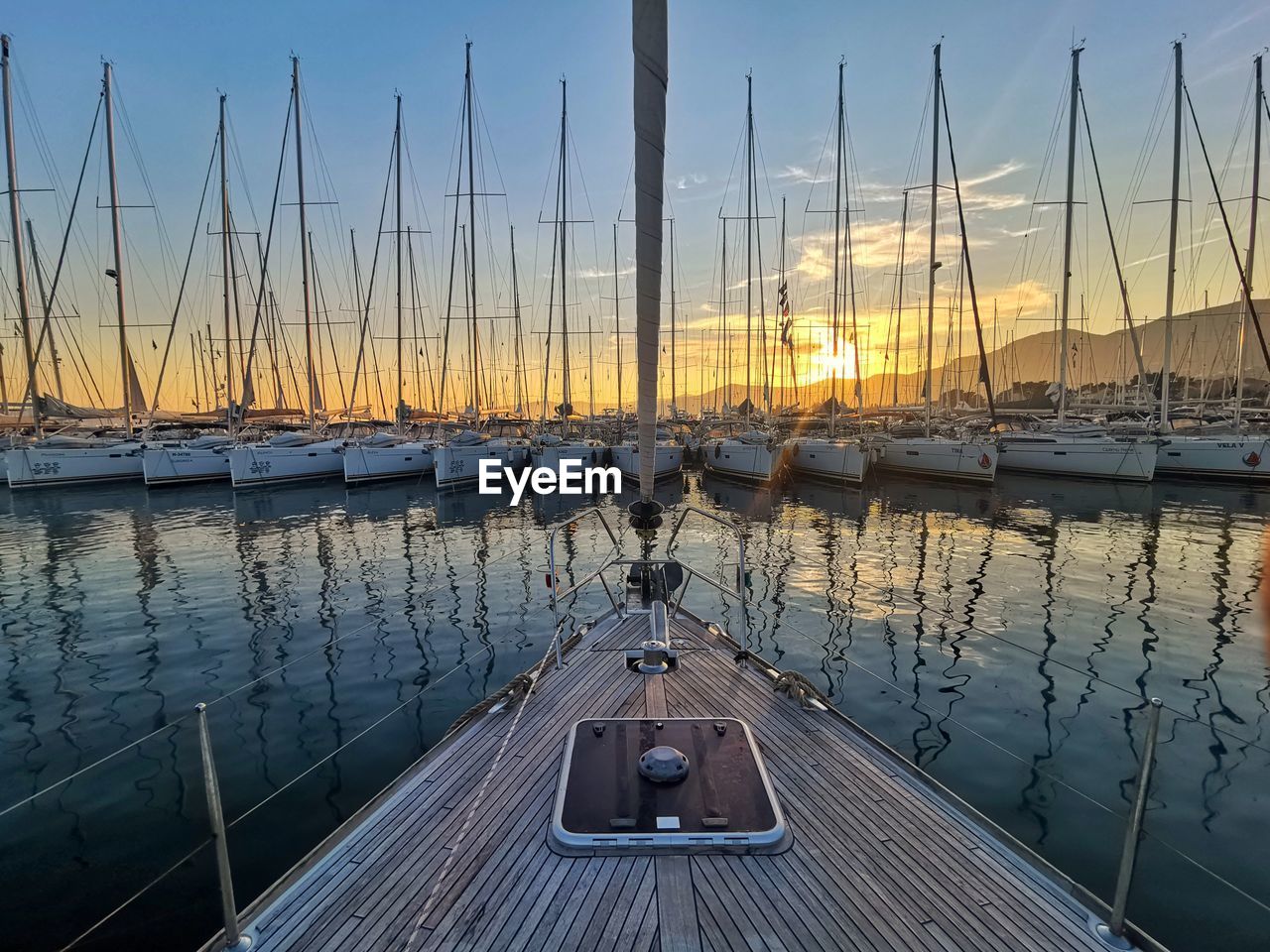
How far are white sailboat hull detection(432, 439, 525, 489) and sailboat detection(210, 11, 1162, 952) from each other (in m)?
29.3

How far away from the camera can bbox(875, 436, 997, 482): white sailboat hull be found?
103ft

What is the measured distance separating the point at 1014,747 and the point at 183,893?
8815 mm

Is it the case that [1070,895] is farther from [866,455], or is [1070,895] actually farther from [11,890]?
[866,455]

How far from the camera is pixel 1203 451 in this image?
3047 cm

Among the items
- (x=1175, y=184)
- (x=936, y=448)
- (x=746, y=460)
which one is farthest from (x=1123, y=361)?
(x=746, y=460)

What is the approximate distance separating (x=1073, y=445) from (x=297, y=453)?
145ft

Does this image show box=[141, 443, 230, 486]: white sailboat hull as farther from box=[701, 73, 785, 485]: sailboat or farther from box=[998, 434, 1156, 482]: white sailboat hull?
box=[998, 434, 1156, 482]: white sailboat hull

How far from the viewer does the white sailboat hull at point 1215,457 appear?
2881cm

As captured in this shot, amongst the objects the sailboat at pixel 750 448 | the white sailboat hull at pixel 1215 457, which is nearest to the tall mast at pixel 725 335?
the sailboat at pixel 750 448

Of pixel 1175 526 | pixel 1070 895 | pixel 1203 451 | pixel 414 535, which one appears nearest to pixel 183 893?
pixel 1070 895

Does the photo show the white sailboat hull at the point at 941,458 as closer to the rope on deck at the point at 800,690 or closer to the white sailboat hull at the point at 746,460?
the white sailboat hull at the point at 746,460

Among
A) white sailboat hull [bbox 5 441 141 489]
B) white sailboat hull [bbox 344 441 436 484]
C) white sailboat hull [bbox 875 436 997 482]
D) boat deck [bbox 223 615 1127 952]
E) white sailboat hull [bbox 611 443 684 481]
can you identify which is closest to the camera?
boat deck [bbox 223 615 1127 952]

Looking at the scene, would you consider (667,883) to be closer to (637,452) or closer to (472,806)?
(472,806)

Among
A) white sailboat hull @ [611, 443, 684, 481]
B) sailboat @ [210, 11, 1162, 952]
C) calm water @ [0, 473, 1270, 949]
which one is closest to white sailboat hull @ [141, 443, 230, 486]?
calm water @ [0, 473, 1270, 949]
